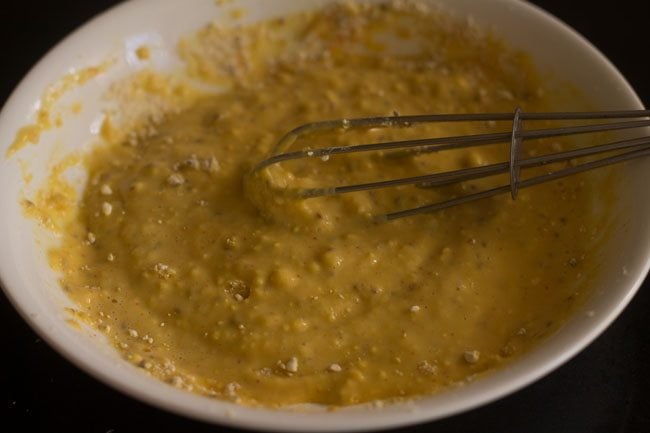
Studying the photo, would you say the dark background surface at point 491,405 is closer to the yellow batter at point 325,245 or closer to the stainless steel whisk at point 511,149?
the yellow batter at point 325,245

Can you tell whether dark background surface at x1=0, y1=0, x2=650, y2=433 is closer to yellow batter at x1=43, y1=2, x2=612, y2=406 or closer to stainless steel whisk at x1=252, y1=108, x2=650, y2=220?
yellow batter at x1=43, y1=2, x2=612, y2=406

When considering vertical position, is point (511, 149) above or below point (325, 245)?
above

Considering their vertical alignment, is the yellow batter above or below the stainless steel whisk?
below

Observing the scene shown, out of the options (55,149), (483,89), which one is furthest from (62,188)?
(483,89)

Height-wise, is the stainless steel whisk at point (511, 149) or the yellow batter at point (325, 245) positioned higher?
the stainless steel whisk at point (511, 149)

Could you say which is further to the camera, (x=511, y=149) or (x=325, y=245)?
(x=325, y=245)

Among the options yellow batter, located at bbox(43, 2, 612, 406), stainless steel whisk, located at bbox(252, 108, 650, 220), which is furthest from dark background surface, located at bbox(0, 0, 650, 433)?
stainless steel whisk, located at bbox(252, 108, 650, 220)

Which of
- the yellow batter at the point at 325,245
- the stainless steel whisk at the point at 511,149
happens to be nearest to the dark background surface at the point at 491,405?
the yellow batter at the point at 325,245

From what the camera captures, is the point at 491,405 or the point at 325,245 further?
the point at 325,245
